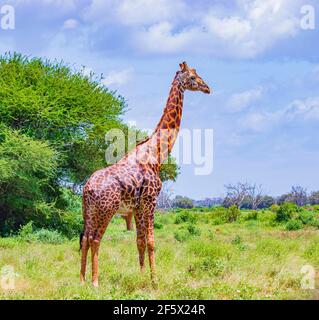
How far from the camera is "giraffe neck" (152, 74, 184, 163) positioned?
11695 mm

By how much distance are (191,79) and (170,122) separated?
3.03 ft

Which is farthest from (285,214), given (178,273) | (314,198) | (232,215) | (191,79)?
(314,198)

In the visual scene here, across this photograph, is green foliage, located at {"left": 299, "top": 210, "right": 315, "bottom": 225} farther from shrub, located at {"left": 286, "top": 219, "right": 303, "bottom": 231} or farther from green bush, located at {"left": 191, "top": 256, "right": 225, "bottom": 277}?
green bush, located at {"left": 191, "top": 256, "right": 225, "bottom": 277}

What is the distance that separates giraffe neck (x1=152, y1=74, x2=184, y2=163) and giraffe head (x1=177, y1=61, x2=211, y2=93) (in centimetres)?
13

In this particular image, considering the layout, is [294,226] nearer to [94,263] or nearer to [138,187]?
[138,187]

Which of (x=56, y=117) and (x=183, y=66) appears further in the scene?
(x=56, y=117)

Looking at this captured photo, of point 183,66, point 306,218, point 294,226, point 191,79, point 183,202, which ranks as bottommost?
point 294,226

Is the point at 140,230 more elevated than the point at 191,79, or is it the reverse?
the point at 191,79

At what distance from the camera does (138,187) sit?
Answer: 1096cm

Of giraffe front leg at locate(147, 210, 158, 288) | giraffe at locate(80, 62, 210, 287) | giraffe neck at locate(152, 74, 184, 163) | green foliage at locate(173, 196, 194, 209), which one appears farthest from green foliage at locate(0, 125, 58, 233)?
green foliage at locate(173, 196, 194, 209)

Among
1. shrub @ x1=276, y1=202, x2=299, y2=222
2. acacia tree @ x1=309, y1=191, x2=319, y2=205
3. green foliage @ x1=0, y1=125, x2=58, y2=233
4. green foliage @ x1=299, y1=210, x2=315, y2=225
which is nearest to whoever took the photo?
green foliage @ x1=0, y1=125, x2=58, y2=233

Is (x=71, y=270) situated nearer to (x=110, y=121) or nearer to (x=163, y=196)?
(x=110, y=121)

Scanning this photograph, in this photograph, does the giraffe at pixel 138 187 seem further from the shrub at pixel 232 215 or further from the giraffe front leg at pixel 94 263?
the shrub at pixel 232 215

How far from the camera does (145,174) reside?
36.4 ft
